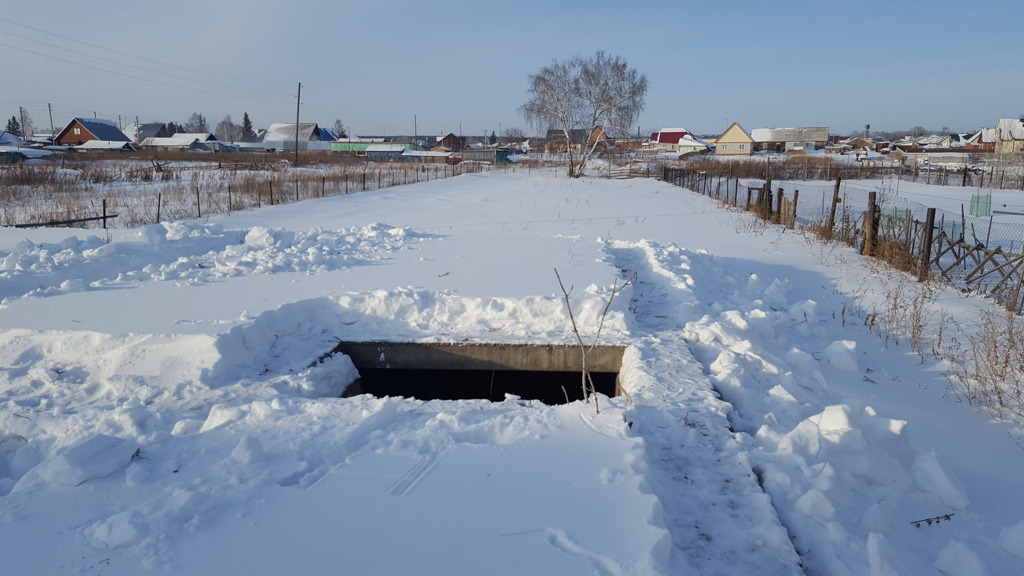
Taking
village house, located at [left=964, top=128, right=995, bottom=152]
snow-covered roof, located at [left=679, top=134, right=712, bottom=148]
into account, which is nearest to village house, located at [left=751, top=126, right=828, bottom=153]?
snow-covered roof, located at [left=679, top=134, right=712, bottom=148]

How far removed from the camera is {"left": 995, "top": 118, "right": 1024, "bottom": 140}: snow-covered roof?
51.2 m

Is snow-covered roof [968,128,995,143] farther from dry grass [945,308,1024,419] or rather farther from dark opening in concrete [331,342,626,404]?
dark opening in concrete [331,342,626,404]

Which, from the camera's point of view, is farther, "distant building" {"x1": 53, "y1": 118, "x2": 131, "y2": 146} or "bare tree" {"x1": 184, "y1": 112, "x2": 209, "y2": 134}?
"bare tree" {"x1": 184, "y1": 112, "x2": 209, "y2": 134}

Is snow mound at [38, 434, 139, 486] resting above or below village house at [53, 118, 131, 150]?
below

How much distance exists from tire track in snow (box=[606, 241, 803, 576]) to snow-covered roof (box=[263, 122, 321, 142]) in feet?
295

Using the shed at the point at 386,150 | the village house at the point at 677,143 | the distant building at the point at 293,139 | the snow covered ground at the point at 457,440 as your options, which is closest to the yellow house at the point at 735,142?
the village house at the point at 677,143

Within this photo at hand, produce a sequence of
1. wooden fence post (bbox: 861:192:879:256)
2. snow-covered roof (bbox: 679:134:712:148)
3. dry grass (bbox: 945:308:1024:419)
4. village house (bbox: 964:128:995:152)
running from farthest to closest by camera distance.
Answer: snow-covered roof (bbox: 679:134:712:148) → village house (bbox: 964:128:995:152) → wooden fence post (bbox: 861:192:879:256) → dry grass (bbox: 945:308:1024:419)

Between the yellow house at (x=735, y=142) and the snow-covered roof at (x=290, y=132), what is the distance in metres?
58.4

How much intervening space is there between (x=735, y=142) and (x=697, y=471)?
90619 mm

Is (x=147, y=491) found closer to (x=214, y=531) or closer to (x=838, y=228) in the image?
(x=214, y=531)

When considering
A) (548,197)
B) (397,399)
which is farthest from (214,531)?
(548,197)

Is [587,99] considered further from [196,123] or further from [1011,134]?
[196,123]

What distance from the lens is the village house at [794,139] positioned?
97.4 metres

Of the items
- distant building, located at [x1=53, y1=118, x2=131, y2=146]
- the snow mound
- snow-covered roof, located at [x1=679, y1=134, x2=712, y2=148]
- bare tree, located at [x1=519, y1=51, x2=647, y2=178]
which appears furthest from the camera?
snow-covered roof, located at [x1=679, y1=134, x2=712, y2=148]
